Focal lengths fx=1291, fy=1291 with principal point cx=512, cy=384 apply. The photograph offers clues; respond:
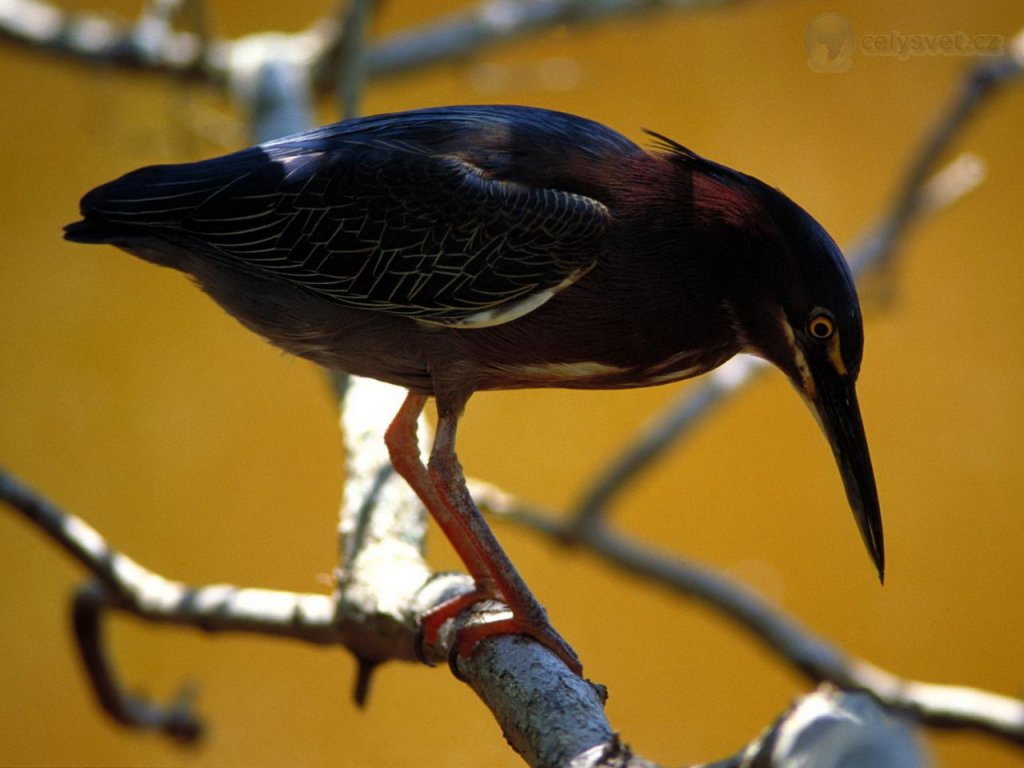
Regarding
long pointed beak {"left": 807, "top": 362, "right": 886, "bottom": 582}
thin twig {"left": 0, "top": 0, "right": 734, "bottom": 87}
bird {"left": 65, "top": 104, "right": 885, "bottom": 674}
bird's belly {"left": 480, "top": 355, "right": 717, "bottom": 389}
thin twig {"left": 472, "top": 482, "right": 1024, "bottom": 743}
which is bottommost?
thin twig {"left": 472, "top": 482, "right": 1024, "bottom": 743}

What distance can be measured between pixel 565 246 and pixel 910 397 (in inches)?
129

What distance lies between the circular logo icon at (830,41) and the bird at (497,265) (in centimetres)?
275

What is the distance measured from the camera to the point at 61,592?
16.0 feet

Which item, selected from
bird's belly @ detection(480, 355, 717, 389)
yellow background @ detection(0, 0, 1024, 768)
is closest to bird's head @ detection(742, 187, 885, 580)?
bird's belly @ detection(480, 355, 717, 389)

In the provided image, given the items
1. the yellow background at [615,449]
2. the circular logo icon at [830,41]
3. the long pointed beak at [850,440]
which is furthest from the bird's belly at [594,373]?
the circular logo icon at [830,41]

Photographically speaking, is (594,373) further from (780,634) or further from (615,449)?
(615,449)

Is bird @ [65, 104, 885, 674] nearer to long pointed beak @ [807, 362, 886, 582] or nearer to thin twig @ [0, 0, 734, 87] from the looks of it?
long pointed beak @ [807, 362, 886, 582]

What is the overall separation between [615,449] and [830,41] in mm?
1761

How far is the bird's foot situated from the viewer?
1.97m

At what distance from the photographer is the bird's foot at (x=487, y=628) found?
77.7 inches

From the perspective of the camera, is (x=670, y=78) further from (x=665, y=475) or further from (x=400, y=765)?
(x=400, y=765)

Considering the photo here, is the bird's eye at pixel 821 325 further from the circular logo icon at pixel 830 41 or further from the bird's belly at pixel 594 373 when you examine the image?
the circular logo icon at pixel 830 41

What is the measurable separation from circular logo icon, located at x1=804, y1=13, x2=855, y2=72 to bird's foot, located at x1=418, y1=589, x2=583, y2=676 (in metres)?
3.30

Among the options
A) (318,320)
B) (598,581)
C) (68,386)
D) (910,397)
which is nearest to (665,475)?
(598,581)
